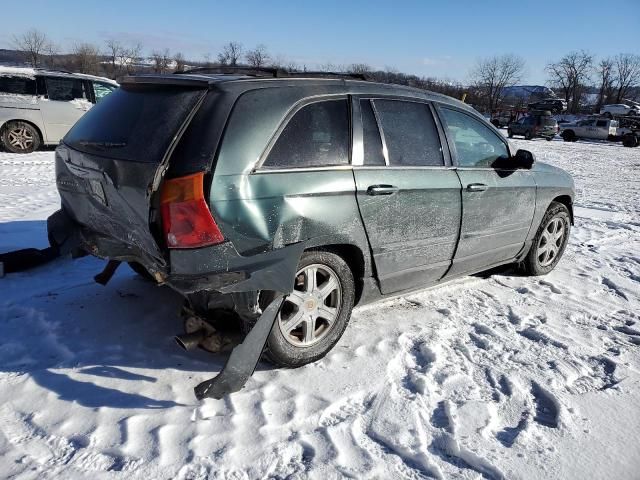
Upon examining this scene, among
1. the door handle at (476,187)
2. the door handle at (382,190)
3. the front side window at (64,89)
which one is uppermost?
the front side window at (64,89)

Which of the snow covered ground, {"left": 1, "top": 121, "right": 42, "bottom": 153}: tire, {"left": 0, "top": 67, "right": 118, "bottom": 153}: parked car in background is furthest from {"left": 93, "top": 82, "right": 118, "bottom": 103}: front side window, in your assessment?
the snow covered ground

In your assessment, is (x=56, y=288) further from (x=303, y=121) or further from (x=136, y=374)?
(x=303, y=121)

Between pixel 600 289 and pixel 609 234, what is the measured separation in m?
2.56

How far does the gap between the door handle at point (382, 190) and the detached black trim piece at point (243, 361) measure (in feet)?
2.97

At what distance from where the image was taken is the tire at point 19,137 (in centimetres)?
1103

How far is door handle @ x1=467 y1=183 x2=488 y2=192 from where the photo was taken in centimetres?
396

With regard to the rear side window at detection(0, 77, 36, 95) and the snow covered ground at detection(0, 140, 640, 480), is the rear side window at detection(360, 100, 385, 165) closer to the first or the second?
the snow covered ground at detection(0, 140, 640, 480)

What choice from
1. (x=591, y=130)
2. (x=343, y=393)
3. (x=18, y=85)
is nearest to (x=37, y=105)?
(x=18, y=85)

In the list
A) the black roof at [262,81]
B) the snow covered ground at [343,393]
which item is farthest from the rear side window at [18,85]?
the black roof at [262,81]

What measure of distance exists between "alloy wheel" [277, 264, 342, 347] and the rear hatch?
809 mm

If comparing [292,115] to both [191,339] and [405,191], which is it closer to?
[405,191]

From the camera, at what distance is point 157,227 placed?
269cm

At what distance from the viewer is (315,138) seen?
310cm

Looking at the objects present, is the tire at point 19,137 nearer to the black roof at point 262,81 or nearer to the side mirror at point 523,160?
the black roof at point 262,81
